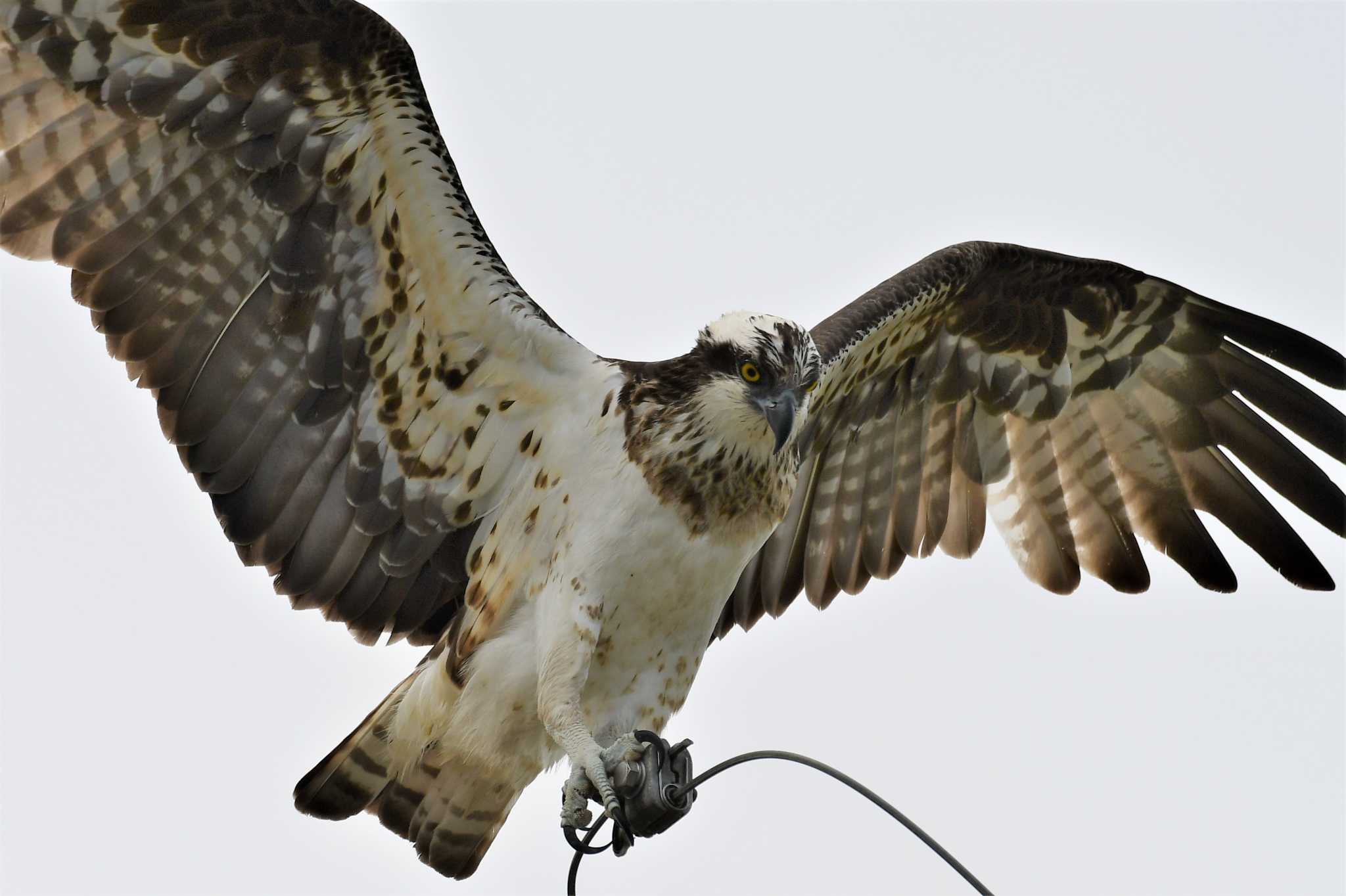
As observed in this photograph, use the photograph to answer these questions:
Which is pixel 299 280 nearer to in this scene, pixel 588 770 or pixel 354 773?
pixel 354 773

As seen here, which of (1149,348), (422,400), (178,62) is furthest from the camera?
(1149,348)

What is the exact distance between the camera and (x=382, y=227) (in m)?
5.98

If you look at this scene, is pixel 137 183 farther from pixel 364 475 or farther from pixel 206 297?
pixel 364 475

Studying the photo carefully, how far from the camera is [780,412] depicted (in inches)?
217

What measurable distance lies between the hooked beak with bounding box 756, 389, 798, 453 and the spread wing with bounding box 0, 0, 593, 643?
80 centimetres

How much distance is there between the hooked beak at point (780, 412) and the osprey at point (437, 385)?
→ 11 mm

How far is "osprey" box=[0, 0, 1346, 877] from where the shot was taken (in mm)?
5656

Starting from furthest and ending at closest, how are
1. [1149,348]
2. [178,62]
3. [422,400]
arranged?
[1149,348] < [422,400] < [178,62]

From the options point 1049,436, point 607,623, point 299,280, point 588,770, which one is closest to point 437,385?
point 299,280

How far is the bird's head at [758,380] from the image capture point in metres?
5.56

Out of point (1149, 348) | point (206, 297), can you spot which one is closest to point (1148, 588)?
point (1149, 348)

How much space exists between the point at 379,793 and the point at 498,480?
1.30 m

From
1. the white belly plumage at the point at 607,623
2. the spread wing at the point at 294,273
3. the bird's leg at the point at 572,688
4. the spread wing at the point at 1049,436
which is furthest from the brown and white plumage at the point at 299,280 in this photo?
the spread wing at the point at 1049,436

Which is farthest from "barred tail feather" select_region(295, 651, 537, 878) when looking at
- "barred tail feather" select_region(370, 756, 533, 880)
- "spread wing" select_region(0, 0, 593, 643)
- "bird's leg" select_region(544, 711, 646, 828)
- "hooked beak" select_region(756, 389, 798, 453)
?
"hooked beak" select_region(756, 389, 798, 453)
